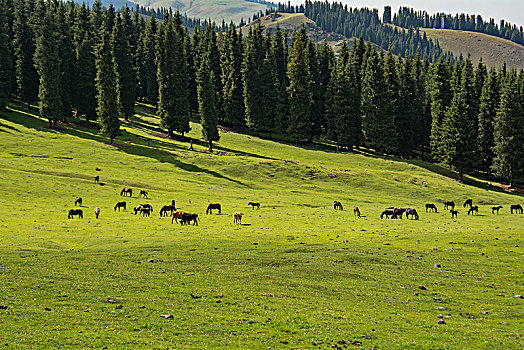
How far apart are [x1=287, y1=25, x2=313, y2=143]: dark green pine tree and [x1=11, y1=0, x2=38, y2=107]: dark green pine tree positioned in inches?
2651

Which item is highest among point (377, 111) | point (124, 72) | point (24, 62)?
point (24, 62)

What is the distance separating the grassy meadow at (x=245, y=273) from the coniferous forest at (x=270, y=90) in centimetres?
4066

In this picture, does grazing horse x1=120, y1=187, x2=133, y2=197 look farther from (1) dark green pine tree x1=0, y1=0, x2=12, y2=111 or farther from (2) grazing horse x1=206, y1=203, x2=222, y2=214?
(1) dark green pine tree x1=0, y1=0, x2=12, y2=111

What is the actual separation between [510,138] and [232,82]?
73.9 metres

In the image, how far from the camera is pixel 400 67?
124312 millimetres

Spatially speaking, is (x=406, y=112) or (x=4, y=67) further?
(x=406, y=112)

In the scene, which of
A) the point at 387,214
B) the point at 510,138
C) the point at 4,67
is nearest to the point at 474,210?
the point at 387,214

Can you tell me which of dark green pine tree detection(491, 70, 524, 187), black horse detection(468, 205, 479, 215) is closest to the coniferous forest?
dark green pine tree detection(491, 70, 524, 187)

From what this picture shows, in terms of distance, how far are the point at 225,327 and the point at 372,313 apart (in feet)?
24.5

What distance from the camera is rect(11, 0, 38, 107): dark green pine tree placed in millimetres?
110250

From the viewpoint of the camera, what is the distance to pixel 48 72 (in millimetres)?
97062

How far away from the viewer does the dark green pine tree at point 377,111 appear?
111688 mm

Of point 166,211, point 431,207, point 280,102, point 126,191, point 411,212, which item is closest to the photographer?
point 166,211

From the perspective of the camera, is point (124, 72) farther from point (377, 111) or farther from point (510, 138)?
point (510, 138)
